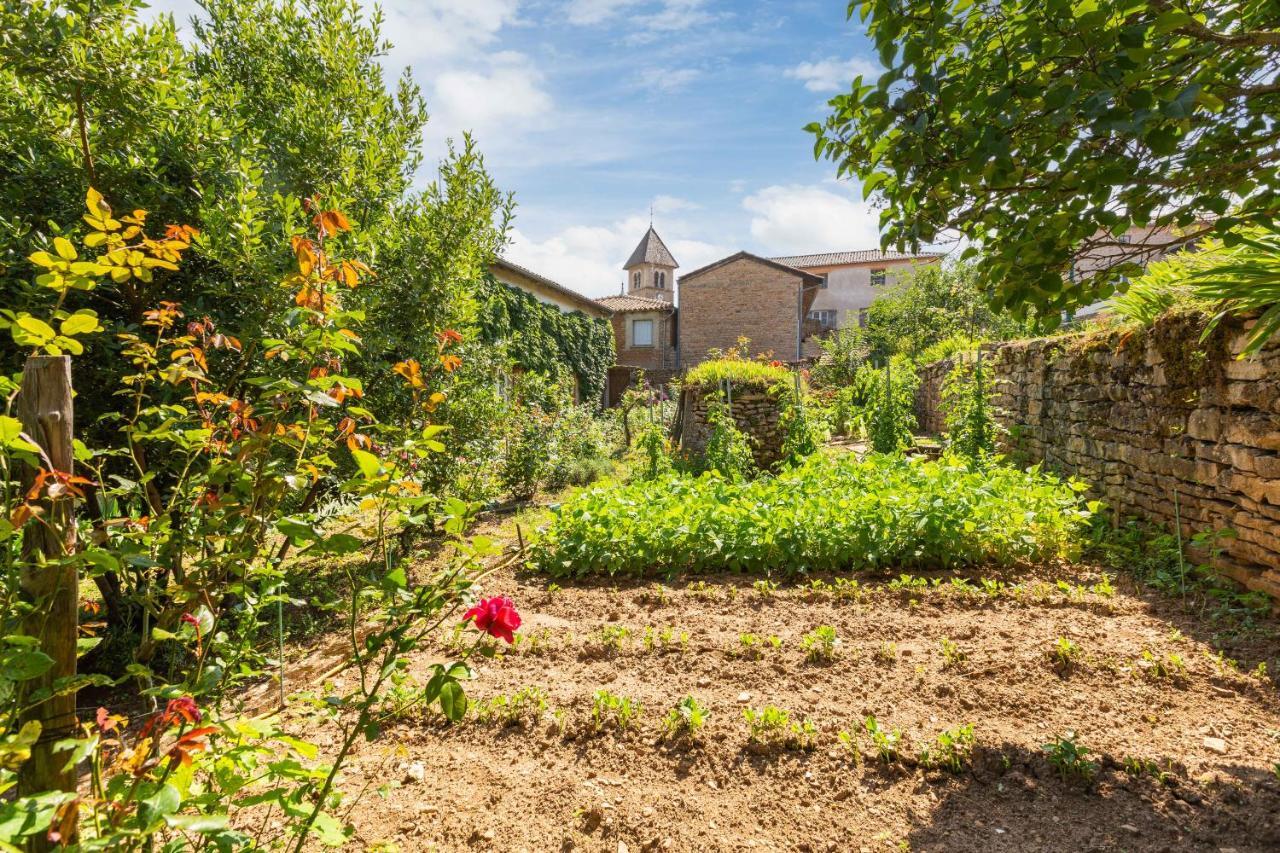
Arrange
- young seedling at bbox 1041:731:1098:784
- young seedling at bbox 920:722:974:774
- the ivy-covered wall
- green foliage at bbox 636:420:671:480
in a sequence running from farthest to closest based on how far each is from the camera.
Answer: the ivy-covered wall
green foliage at bbox 636:420:671:480
young seedling at bbox 920:722:974:774
young seedling at bbox 1041:731:1098:784

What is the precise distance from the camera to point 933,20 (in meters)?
1.94

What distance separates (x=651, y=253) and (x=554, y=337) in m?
27.7

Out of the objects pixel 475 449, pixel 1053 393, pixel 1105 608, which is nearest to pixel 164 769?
pixel 475 449

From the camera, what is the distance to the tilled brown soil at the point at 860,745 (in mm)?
2211

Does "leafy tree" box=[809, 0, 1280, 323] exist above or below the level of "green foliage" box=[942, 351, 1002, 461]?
above

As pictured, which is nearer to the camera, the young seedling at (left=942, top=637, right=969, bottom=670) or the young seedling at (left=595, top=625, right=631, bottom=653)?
the young seedling at (left=942, top=637, right=969, bottom=670)

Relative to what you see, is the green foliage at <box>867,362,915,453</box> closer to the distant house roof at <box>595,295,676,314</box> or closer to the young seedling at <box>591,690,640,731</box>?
the young seedling at <box>591,690,640,731</box>

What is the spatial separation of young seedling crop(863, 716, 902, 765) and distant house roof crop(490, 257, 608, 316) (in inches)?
475

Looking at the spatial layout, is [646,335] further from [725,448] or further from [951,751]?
[951,751]

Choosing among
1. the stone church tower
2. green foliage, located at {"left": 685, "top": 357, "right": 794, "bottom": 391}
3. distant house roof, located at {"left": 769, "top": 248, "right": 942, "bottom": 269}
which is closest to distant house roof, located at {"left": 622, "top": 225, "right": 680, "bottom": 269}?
the stone church tower

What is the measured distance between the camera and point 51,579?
48.1 inches

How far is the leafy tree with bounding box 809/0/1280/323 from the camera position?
173cm

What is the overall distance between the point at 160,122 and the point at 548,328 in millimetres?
13322

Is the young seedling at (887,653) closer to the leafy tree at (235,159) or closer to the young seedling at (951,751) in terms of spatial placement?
the young seedling at (951,751)
